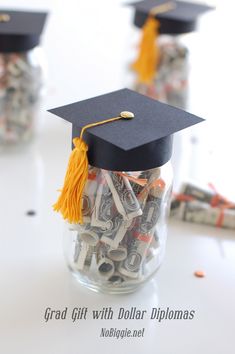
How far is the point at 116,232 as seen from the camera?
844 mm

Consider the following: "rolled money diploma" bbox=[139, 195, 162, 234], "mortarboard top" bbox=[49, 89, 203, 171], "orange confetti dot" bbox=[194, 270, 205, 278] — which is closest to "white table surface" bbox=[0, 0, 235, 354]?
"orange confetti dot" bbox=[194, 270, 205, 278]

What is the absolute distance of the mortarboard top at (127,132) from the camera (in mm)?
790

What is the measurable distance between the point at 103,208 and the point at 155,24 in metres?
0.60

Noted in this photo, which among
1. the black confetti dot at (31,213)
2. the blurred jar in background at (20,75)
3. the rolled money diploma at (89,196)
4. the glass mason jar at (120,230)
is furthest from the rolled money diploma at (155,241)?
the blurred jar in background at (20,75)

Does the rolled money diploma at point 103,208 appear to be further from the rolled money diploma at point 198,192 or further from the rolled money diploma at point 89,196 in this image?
the rolled money diploma at point 198,192

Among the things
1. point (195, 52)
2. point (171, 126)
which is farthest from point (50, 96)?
point (171, 126)

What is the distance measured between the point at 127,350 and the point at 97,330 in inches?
2.1

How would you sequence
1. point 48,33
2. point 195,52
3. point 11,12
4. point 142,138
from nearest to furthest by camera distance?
1. point 142,138
2. point 11,12
3. point 195,52
4. point 48,33

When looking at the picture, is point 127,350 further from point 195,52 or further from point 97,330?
point 195,52

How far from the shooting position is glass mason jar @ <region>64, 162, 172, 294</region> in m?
0.83

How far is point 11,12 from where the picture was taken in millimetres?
1267

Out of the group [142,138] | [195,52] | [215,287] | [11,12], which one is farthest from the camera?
[195,52]

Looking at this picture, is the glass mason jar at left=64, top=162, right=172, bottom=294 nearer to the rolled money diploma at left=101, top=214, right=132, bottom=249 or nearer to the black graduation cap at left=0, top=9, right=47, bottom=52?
the rolled money diploma at left=101, top=214, right=132, bottom=249

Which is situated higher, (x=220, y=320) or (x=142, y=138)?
(x=142, y=138)
